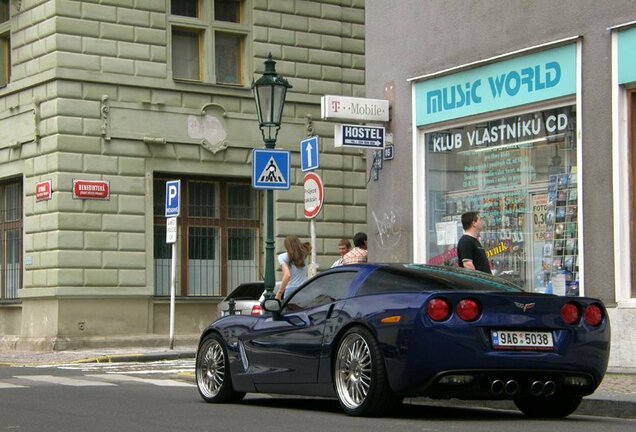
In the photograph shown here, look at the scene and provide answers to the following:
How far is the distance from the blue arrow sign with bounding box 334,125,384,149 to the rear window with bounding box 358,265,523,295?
307 inches

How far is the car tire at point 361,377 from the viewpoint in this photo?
1030 centimetres

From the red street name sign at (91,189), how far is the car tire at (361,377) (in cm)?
1582

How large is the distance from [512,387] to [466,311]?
693 mm

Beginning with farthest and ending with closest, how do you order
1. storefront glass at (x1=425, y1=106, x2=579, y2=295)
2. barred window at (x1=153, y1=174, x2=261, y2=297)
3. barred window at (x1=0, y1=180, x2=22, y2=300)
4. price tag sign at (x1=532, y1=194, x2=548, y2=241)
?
barred window at (x1=0, y1=180, x2=22, y2=300), barred window at (x1=153, y1=174, x2=261, y2=297), price tag sign at (x1=532, y1=194, x2=548, y2=241), storefront glass at (x1=425, y1=106, x2=579, y2=295)

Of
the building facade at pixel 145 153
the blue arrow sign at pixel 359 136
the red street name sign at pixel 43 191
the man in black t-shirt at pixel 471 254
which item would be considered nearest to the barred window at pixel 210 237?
the building facade at pixel 145 153

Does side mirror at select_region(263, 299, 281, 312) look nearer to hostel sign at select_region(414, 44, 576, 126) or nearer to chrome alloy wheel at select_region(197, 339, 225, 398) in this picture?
chrome alloy wheel at select_region(197, 339, 225, 398)

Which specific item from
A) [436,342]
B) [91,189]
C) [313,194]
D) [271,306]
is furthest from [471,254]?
[91,189]

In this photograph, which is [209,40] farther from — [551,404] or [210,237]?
[551,404]

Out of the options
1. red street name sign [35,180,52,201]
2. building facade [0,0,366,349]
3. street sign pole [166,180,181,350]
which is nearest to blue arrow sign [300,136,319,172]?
street sign pole [166,180,181,350]

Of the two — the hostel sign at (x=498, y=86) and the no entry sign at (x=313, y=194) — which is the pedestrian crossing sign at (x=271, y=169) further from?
the hostel sign at (x=498, y=86)

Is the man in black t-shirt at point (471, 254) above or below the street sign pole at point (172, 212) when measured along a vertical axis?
below

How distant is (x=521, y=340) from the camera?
1031cm

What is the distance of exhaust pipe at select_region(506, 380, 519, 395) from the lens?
10.2 meters

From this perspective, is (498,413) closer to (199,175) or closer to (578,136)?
(578,136)
